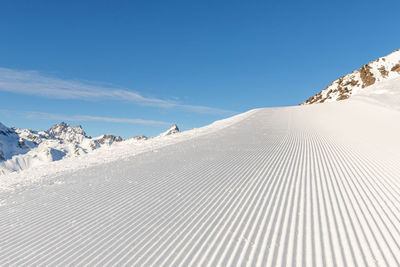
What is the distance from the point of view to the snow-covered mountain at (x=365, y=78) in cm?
6525

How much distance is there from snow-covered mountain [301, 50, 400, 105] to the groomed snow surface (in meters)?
66.1

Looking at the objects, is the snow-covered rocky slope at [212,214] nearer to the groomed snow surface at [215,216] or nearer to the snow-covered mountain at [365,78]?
the groomed snow surface at [215,216]

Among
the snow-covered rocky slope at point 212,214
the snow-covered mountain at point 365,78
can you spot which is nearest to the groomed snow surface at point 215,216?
the snow-covered rocky slope at point 212,214

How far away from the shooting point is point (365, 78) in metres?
68.4

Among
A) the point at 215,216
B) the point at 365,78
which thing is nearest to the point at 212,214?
the point at 215,216

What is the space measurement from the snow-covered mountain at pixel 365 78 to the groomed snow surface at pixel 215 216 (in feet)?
217

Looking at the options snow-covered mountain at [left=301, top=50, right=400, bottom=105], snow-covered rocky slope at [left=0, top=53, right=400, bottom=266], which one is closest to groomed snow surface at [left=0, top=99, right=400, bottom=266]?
snow-covered rocky slope at [left=0, top=53, right=400, bottom=266]

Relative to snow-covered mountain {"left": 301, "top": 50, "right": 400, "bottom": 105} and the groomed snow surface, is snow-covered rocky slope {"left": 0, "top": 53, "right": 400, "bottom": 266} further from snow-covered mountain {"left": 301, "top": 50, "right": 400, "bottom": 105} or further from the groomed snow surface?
snow-covered mountain {"left": 301, "top": 50, "right": 400, "bottom": 105}

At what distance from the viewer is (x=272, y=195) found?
5793 millimetres

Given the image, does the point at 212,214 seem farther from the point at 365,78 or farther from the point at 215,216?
the point at 365,78

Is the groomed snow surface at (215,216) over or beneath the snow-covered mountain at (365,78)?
beneath

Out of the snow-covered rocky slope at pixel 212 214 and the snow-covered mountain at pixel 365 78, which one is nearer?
the snow-covered rocky slope at pixel 212 214

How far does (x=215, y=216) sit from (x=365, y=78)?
8024 centimetres

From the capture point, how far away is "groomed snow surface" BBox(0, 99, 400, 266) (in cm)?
365
